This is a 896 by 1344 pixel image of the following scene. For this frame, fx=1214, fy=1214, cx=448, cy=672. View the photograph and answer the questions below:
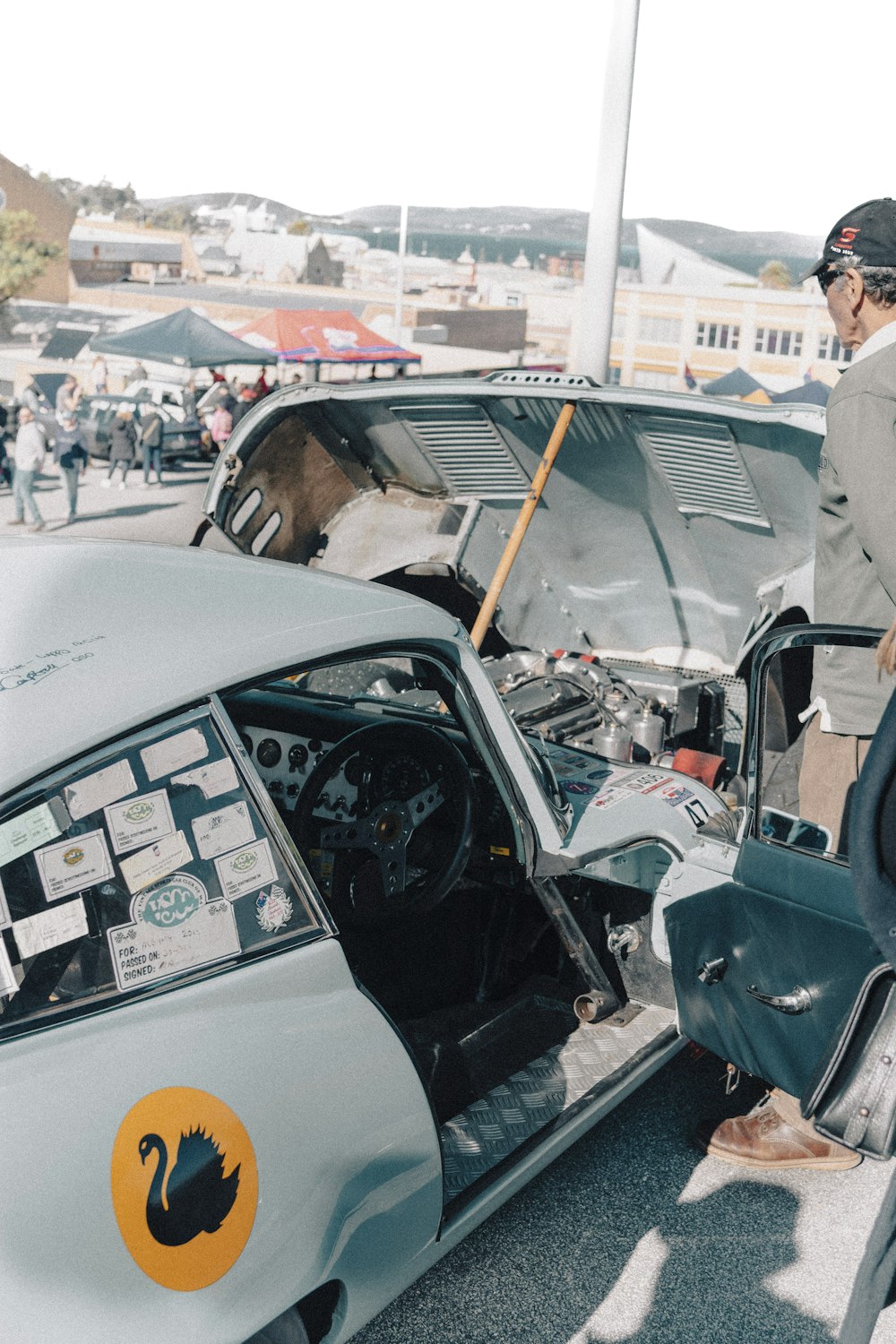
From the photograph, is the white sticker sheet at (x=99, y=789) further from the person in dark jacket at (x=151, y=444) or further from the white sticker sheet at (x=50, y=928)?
the person in dark jacket at (x=151, y=444)

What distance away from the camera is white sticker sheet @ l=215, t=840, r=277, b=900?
2.12 m

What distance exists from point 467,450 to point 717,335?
263 feet

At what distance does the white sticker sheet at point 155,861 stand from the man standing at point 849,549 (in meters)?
1.69

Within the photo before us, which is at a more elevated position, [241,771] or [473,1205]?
[241,771]

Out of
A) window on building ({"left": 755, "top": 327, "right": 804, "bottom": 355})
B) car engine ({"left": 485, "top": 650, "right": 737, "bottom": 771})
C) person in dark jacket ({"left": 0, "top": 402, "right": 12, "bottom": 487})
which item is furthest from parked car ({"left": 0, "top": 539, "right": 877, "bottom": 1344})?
window on building ({"left": 755, "top": 327, "right": 804, "bottom": 355})

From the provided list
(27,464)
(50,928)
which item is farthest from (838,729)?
(27,464)

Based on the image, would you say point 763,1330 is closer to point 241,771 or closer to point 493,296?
point 241,771

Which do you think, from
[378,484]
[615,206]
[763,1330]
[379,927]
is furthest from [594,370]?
[763,1330]

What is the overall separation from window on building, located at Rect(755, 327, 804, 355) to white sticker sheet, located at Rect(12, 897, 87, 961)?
81.0m

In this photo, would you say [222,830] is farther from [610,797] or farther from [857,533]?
[857,533]

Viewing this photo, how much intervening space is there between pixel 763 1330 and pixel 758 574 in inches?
129

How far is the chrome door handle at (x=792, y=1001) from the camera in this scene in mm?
2553

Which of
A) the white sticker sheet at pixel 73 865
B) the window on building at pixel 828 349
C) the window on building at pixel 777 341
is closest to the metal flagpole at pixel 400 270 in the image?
the white sticker sheet at pixel 73 865

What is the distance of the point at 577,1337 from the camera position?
273 cm
